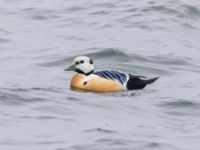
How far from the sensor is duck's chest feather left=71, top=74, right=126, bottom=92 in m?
16.7

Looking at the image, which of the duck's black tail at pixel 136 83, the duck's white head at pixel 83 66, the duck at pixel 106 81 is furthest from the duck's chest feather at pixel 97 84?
the duck's white head at pixel 83 66

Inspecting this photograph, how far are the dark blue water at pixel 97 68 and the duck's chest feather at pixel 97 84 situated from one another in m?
0.19

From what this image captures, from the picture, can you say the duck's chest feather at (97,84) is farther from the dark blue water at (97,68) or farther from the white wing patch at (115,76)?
the dark blue water at (97,68)

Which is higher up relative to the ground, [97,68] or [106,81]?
[106,81]

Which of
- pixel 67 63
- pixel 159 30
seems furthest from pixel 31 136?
pixel 159 30

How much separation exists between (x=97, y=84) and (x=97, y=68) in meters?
2.34

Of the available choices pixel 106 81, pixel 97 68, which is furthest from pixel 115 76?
pixel 97 68

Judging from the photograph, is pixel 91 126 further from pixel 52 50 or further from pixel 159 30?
pixel 159 30

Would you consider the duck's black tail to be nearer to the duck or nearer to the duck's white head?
the duck

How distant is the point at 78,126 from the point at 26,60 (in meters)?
5.68

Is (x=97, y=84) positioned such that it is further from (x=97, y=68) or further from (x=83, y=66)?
(x=97, y=68)

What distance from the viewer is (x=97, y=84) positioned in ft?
55.0

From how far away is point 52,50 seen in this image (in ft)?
66.6

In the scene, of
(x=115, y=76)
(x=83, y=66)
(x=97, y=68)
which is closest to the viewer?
(x=115, y=76)
